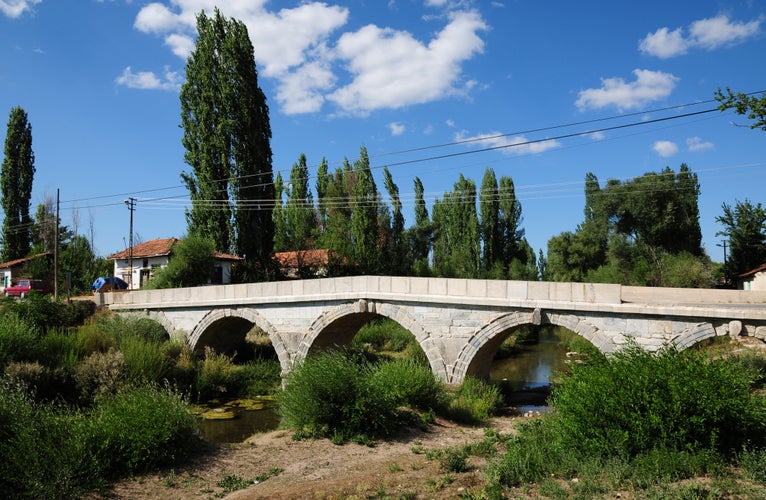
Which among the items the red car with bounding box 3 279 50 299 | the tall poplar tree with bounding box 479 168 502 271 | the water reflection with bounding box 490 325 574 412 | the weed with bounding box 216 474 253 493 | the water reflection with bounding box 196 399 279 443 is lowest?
the water reflection with bounding box 196 399 279 443

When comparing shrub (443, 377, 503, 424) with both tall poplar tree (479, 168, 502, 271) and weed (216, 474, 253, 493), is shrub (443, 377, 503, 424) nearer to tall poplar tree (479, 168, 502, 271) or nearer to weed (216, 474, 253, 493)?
weed (216, 474, 253, 493)

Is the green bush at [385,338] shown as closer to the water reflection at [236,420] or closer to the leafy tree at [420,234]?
the water reflection at [236,420]

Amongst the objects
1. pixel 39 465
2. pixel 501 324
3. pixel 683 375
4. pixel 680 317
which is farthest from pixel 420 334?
pixel 39 465

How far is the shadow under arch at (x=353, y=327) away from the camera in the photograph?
1541 cm

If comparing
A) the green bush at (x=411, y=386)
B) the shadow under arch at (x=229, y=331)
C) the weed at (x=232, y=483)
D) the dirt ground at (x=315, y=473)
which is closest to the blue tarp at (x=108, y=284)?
the shadow under arch at (x=229, y=331)

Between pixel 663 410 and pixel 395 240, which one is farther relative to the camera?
pixel 395 240

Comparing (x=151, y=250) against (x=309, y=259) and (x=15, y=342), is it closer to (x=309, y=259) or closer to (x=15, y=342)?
(x=309, y=259)

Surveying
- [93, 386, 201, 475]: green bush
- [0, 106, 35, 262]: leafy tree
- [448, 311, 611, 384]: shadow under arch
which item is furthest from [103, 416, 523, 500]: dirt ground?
[0, 106, 35, 262]: leafy tree

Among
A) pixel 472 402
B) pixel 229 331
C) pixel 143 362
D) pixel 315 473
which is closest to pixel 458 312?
pixel 472 402

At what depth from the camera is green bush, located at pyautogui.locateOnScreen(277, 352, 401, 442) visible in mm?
9953

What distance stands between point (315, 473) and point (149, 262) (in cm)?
2617

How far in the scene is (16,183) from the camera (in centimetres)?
3328

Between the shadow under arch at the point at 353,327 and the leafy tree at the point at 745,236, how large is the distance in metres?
22.4

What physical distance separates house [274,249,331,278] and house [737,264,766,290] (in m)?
20.9
